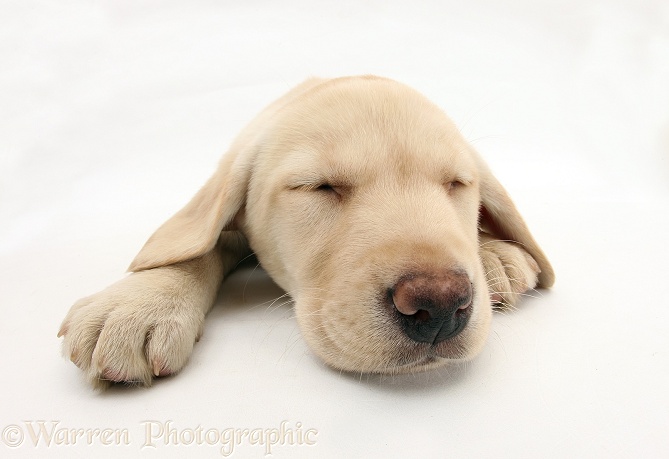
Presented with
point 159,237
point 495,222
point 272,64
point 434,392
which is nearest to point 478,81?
point 272,64

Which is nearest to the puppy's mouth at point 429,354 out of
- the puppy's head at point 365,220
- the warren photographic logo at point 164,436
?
the puppy's head at point 365,220

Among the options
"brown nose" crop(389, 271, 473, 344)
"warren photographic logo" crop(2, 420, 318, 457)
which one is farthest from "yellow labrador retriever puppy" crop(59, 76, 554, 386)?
"warren photographic logo" crop(2, 420, 318, 457)

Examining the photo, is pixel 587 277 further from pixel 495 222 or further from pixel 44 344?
pixel 44 344

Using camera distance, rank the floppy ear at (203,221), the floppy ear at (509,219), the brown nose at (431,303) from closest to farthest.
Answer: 1. the brown nose at (431,303)
2. the floppy ear at (203,221)
3. the floppy ear at (509,219)

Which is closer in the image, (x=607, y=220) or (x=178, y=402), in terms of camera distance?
(x=178, y=402)

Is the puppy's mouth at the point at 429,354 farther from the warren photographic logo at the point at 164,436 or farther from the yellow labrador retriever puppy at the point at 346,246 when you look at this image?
the warren photographic logo at the point at 164,436
